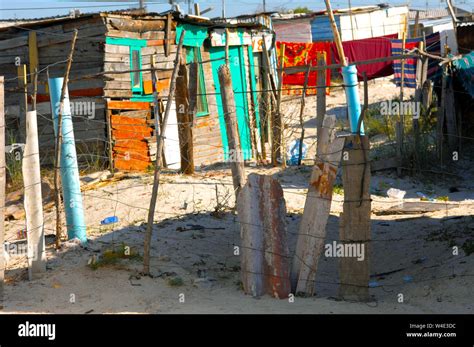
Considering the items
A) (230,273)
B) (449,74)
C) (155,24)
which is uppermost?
(155,24)

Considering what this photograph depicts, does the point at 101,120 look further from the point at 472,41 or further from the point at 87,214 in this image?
the point at 472,41

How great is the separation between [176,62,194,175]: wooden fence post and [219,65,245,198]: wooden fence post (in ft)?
9.47

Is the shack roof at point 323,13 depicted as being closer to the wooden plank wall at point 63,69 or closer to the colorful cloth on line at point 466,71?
the colorful cloth on line at point 466,71

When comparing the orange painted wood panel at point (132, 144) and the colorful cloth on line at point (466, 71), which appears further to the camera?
the orange painted wood panel at point (132, 144)

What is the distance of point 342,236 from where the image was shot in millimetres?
7586

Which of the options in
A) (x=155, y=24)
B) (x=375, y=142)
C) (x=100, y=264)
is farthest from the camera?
(x=375, y=142)

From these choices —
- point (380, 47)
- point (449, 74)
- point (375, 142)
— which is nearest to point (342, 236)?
point (449, 74)

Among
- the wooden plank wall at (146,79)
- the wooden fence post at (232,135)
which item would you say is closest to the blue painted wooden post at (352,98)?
the wooden plank wall at (146,79)

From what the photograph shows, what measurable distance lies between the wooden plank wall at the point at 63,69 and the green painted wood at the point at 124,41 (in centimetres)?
16

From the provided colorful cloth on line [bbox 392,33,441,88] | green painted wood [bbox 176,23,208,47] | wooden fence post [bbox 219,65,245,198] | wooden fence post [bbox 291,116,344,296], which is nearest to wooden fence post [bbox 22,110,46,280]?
wooden fence post [bbox 219,65,245,198]

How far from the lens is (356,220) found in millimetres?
7543

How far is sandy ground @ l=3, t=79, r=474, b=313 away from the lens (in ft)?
24.2

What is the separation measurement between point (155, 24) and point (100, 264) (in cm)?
737

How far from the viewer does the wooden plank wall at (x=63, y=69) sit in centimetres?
1388
